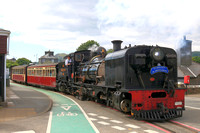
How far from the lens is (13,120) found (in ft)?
28.0

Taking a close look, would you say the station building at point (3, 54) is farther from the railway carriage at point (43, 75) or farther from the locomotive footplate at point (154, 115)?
the railway carriage at point (43, 75)

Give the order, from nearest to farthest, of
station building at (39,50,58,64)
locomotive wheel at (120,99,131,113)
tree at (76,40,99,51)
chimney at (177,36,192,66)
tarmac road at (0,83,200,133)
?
1. tarmac road at (0,83,200,133)
2. locomotive wheel at (120,99,131,113)
3. chimney at (177,36,192,66)
4. tree at (76,40,99,51)
5. station building at (39,50,58,64)

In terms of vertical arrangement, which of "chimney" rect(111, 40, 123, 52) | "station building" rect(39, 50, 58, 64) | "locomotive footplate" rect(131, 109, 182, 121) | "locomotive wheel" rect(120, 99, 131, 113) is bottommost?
"locomotive footplate" rect(131, 109, 182, 121)

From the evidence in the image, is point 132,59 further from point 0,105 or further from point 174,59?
point 0,105

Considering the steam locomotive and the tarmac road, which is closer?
the tarmac road

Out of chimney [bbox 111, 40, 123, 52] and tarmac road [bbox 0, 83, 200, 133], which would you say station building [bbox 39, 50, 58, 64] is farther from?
tarmac road [bbox 0, 83, 200, 133]

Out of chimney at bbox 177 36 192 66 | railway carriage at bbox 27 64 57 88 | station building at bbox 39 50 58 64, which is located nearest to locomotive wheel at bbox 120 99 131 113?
railway carriage at bbox 27 64 57 88

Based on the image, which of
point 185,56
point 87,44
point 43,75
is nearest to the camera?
point 43,75

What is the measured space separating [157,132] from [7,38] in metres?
9.42

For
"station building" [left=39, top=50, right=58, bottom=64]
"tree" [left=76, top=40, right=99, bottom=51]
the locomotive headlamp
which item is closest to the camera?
the locomotive headlamp

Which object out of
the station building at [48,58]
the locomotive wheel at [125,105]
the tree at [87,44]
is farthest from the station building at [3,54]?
the station building at [48,58]

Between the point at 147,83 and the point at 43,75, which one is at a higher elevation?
the point at 43,75

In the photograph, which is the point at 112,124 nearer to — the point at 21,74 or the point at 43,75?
the point at 43,75

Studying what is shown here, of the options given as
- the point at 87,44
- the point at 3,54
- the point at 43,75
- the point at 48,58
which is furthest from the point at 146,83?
the point at 48,58
